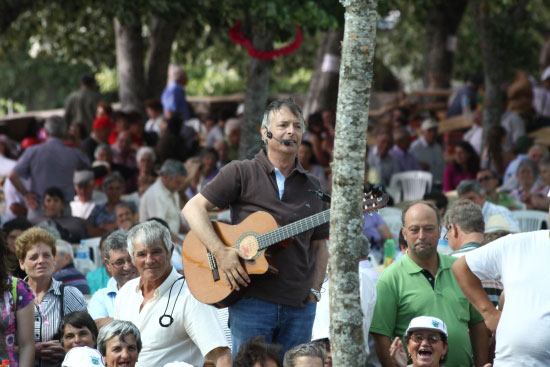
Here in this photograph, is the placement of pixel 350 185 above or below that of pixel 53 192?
below

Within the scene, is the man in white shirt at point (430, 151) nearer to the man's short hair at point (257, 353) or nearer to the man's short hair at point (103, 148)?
the man's short hair at point (103, 148)

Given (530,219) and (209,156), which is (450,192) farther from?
(209,156)

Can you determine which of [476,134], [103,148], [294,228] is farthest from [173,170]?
[476,134]

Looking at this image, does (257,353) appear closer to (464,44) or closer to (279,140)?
(279,140)

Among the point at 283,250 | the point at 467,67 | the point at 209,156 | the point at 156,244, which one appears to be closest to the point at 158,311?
the point at 156,244

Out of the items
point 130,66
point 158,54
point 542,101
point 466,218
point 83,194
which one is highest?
point 158,54

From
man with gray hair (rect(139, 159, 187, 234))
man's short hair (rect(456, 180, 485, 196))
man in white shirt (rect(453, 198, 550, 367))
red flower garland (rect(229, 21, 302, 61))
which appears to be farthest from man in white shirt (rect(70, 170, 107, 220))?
man in white shirt (rect(453, 198, 550, 367))

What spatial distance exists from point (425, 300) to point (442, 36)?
15.1 meters

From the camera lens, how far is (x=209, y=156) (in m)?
13.8

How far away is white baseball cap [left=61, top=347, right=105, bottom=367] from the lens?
17.9 feet

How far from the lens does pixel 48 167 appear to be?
1186 cm

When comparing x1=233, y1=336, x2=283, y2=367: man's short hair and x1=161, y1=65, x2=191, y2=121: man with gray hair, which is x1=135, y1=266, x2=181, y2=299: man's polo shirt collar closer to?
x1=233, y1=336, x2=283, y2=367: man's short hair

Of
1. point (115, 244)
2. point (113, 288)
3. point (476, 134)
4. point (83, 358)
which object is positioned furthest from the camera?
point (476, 134)

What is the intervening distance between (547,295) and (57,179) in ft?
26.6
